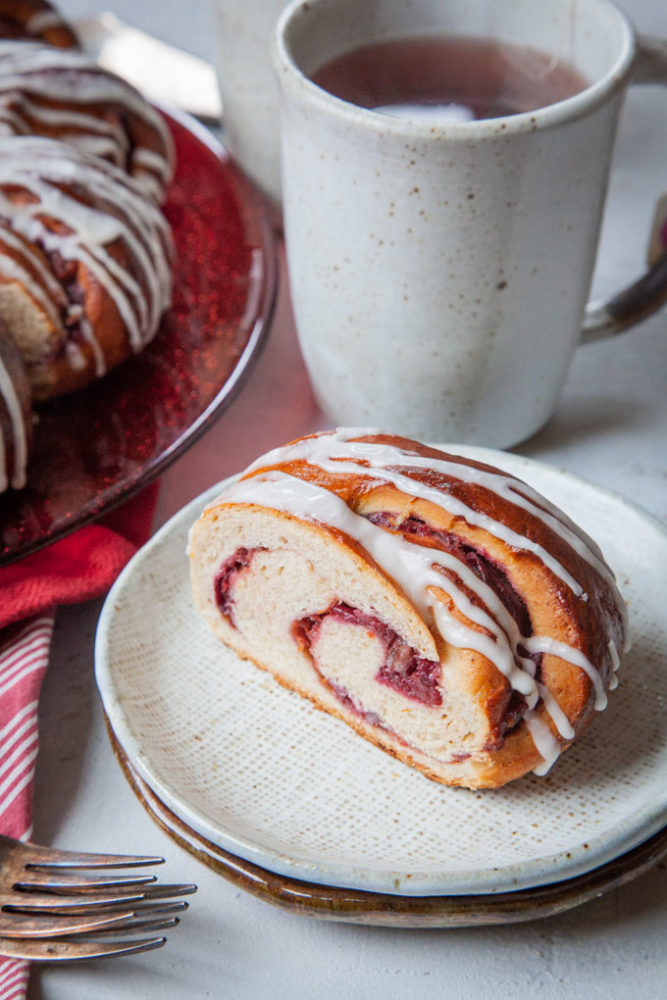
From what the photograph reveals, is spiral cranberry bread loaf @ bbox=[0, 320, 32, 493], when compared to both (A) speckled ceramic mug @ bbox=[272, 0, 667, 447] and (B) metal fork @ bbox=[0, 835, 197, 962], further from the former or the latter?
(B) metal fork @ bbox=[0, 835, 197, 962]

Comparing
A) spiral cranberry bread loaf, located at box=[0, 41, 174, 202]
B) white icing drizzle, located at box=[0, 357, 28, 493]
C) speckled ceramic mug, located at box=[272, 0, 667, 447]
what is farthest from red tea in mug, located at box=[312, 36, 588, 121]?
white icing drizzle, located at box=[0, 357, 28, 493]

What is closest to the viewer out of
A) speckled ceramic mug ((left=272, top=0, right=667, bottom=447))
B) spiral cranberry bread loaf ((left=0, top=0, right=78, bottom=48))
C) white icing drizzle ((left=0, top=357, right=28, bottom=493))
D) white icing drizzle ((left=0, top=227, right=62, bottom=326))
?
speckled ceramic mug ((left=272, top=0, right=667, bottom=447))

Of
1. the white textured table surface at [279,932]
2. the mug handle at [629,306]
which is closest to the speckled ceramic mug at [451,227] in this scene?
the mug handle at [629,306]

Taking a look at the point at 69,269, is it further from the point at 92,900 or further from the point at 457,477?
the point at 92,900

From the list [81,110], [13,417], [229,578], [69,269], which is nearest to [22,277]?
[69,269]

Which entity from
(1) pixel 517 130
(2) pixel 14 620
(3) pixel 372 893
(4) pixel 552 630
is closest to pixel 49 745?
(2) pixel 14 620

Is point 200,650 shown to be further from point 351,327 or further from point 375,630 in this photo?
point 351,327
